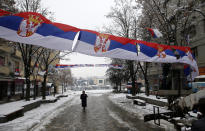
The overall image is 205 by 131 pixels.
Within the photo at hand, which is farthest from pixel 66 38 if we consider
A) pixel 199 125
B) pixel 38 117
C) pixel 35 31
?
pixel 38 117

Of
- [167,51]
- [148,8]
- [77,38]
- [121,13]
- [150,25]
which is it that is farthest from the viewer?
Answer: [121,13]

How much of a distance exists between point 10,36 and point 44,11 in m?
15.7

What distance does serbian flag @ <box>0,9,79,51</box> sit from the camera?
5176 mm

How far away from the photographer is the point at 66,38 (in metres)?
5.80

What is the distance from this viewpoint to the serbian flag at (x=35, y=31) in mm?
5176

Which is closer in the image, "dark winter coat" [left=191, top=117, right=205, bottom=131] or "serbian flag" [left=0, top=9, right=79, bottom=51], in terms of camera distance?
"dark winter coat" [left=191, top=117, right=205, bottom=131]

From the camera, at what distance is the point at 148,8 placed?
16.3 m

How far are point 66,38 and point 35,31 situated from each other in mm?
1033

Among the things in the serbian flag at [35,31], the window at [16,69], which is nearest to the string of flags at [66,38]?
the serbian flag at [35,31]

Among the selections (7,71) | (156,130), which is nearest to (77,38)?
(156,130)

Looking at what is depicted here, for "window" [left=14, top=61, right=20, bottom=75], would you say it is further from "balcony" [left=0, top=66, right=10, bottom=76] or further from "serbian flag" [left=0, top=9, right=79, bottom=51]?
"serbian flag" [left=0, top=9, right=79, bottom=51]

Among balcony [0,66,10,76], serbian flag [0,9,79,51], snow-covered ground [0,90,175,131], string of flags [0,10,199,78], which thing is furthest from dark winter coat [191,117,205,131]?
balcony [0,66,10,76]

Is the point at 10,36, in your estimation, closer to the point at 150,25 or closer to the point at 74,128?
the point at 74,128

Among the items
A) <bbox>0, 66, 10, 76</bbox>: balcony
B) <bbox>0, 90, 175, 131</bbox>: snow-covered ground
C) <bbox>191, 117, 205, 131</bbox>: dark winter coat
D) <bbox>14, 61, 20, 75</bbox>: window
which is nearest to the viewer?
<bbox>191, 117, 205, 131</bbox>: dark winter coat
